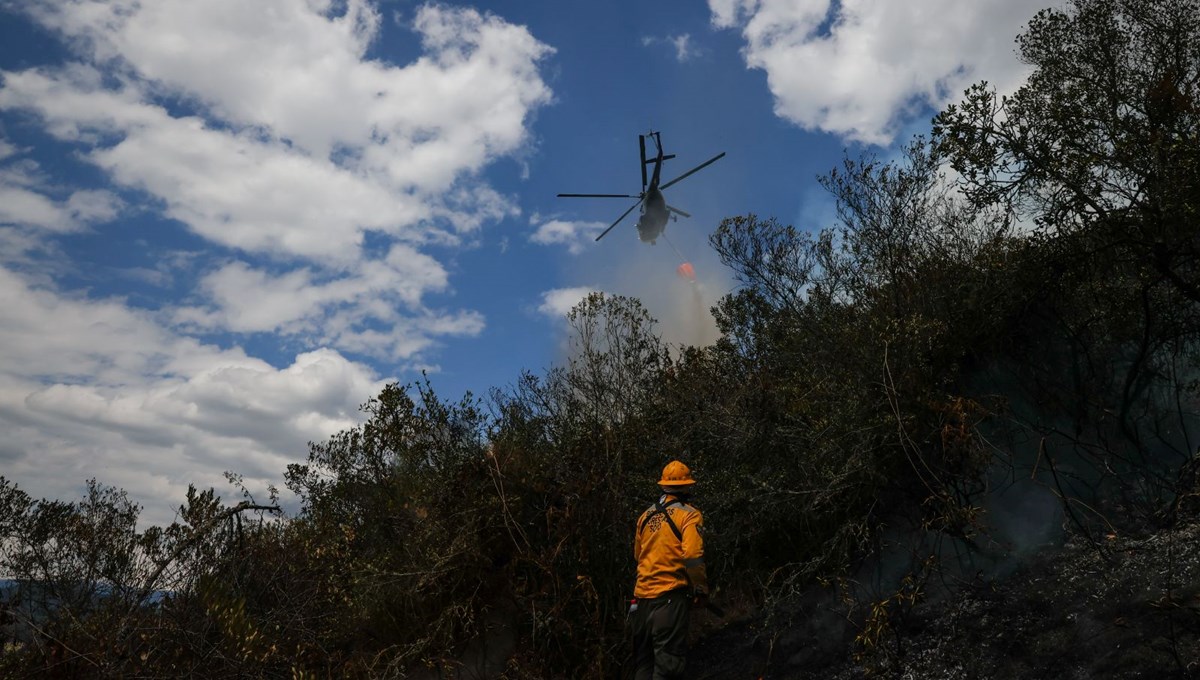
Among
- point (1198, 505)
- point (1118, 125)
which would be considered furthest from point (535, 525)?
point (1118, 125)

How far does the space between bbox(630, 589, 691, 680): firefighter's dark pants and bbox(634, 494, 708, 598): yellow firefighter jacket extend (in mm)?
92

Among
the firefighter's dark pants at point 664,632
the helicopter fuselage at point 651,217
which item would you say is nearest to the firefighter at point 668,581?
the firefighter's dark pants at point 664,632

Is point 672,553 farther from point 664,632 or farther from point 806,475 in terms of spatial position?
point 806,475

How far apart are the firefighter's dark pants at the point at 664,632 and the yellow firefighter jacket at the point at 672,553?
9 cm

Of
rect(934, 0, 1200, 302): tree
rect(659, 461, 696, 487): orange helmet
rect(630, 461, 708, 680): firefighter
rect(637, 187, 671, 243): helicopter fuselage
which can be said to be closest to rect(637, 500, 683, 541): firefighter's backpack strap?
rect(630, 461, 708, 680): firefighter

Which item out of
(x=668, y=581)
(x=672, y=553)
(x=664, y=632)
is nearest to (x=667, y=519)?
(x=672, y=553)

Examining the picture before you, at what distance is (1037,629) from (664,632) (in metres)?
3.23

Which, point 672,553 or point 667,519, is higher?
point 667,519

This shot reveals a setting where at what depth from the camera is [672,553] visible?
7.46 metres

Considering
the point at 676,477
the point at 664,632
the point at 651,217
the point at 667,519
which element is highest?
the point at 651,217

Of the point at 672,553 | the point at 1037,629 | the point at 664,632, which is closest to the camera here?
the point at 1037,629

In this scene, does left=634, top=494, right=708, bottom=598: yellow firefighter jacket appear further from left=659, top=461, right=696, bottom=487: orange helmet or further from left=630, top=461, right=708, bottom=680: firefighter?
left=659, top=461, right=696, bottom=487: orange helmet

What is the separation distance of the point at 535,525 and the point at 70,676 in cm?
486

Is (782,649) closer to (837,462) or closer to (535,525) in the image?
(837,462)
